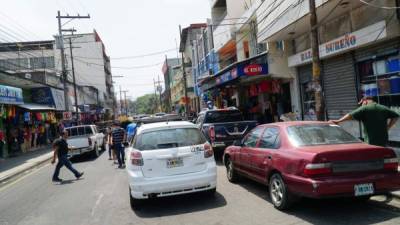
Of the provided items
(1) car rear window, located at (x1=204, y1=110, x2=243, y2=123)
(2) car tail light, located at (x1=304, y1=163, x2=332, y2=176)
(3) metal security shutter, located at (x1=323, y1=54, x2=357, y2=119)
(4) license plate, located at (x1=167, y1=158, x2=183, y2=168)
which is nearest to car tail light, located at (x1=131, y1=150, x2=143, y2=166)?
(4) license plate, located at (x1=167, y1=158, x2=183, y2=168)

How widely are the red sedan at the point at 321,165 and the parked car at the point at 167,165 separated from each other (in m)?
1.17

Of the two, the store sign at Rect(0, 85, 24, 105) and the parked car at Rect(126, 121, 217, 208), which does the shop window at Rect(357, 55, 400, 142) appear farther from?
the store sign at Rect(0, 85, 24, 105)

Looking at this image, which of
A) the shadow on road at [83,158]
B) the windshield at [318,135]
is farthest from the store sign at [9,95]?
the windshield at [318,135]

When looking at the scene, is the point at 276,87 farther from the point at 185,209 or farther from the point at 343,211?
the point at 343,211

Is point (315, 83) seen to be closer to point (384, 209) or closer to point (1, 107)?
point (384, 209)

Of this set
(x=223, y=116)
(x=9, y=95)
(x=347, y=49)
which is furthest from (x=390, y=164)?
(x=9, y=95)

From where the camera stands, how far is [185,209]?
755 cm

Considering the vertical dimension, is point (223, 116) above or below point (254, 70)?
below

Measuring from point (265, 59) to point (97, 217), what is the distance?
13.7 meters

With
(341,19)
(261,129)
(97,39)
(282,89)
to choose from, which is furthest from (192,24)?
(261,129)

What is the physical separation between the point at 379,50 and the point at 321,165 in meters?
7.41

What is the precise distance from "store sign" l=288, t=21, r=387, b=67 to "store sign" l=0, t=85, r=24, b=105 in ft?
51.2

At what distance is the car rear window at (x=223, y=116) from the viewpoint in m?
14.8

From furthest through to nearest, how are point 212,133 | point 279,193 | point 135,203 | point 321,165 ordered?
1. point 212,133
2. point 135,203
3. point 279,193
4. point 321,165
